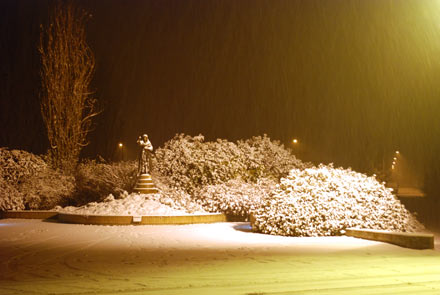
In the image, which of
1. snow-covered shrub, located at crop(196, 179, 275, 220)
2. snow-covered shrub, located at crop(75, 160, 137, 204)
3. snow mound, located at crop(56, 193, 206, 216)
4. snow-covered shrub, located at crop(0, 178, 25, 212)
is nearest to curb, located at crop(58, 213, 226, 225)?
snow mound, located at crop(56, 193, 206, 216)

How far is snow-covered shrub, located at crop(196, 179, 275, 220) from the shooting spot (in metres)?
18.1

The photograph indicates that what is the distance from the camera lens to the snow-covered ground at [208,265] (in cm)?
645

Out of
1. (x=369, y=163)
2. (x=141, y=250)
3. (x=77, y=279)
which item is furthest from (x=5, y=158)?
(x=369, y=163)

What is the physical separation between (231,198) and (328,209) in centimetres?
591

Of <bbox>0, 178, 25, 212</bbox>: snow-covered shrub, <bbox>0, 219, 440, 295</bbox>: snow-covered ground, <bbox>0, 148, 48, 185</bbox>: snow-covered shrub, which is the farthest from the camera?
<bbox>0, 148, 48, 185</bbox>: snow-covered shrub


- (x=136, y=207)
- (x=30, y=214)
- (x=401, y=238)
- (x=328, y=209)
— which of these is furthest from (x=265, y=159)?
(x=401, y=238)

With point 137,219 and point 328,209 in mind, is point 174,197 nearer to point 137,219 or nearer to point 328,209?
point 137,219

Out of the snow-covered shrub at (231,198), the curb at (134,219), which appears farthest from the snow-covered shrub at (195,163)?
the curb at (134,219)

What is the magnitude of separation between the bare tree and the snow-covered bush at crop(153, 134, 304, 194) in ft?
20.1

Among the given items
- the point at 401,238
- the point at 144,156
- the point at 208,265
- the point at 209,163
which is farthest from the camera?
the point at 209,163

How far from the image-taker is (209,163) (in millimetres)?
20781

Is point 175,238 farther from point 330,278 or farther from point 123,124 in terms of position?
point 123,124

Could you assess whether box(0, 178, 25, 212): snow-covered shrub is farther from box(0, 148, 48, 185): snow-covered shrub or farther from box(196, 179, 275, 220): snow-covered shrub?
box(196, 179, 275, 220): snow-covered shrub

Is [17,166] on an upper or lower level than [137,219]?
upper
